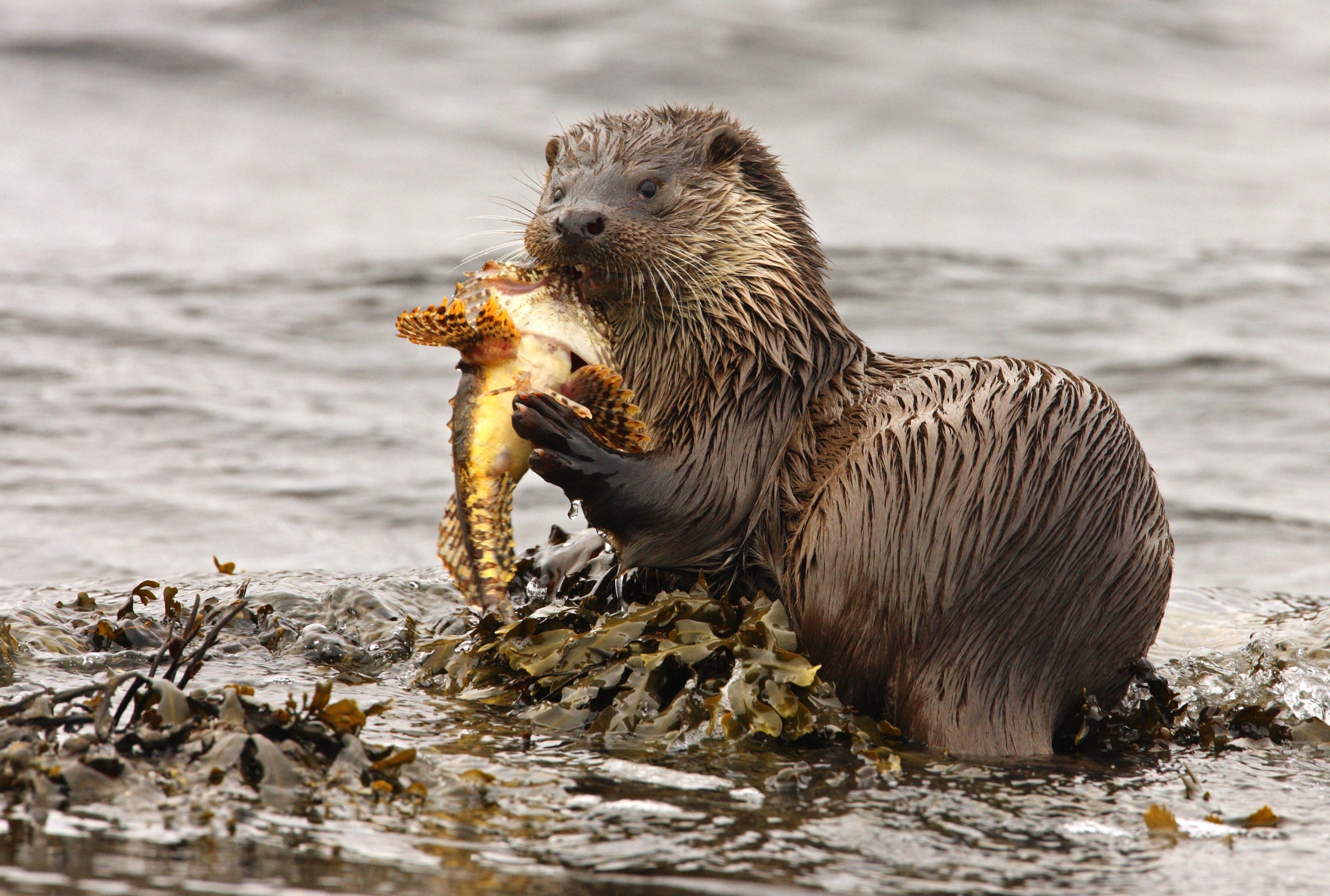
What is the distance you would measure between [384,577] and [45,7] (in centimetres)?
1492

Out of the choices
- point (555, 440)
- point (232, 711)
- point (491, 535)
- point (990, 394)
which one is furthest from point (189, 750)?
point (990, 394)

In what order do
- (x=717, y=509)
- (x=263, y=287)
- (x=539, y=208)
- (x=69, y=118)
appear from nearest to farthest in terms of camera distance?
(x=717, y=509)
(x=539, y=208)
(x=263, y=287)
(x=69, y=118)

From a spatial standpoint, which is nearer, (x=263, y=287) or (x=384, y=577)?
(x=384, y=577)

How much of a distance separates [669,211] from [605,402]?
66 cm

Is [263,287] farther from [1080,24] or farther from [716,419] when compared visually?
[1080,24]

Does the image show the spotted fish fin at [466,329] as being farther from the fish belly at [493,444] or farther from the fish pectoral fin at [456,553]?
the fish pectoral fin at [456,553]

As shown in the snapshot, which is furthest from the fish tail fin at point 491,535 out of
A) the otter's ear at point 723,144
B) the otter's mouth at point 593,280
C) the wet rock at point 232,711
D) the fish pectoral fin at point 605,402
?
the otter's ear at point 723,144

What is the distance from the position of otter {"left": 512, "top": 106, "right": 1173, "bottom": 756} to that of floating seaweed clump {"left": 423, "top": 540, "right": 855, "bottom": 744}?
0.13m

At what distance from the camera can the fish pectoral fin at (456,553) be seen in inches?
159

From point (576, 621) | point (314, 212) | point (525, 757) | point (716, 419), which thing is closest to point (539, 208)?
point (716, 419)

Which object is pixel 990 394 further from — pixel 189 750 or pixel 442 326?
pixel 189 750

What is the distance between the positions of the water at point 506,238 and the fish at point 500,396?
45 cm

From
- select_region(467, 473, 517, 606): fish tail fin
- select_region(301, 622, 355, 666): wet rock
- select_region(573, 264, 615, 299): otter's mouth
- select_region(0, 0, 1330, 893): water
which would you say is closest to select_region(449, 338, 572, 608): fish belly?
select_region(467, 473, 517, 606): fish tail fin

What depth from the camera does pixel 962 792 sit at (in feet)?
11.1
